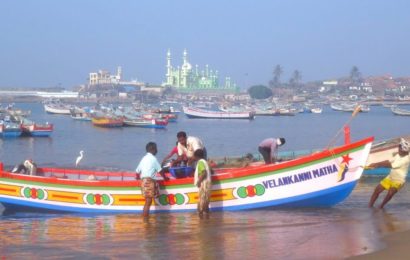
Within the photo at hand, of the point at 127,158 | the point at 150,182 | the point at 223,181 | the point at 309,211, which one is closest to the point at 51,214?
the point at 150,182

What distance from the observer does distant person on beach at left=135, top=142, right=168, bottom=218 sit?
1177 centimetres

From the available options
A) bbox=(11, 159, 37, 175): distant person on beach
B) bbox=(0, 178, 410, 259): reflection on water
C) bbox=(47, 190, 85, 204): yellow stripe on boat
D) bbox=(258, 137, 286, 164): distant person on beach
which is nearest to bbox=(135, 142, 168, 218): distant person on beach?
bbox=(0, 178, 410, 259): reflection on water

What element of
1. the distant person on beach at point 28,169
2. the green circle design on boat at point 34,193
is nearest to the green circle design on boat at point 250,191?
the green circle design on boat at point 34,193

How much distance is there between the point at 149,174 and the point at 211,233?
1839 mm

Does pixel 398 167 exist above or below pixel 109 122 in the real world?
above

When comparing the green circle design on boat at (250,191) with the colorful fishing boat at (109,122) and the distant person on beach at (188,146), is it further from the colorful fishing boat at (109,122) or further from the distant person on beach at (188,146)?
the colorful fishing boat at (109,122)

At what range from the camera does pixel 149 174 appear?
11.9 metres

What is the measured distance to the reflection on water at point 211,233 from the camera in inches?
356

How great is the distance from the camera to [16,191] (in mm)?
13648

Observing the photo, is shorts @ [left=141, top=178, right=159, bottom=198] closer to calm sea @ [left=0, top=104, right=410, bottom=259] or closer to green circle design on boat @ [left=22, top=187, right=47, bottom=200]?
calm sea @ [left=0, top=104, right=410, bottom=259]

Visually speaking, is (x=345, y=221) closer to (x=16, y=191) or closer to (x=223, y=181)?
(x=223, y=181)

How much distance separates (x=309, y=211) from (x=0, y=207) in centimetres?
709

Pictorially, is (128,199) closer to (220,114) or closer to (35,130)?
(35,130)

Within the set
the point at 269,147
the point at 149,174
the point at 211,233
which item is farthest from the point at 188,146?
the point at 211,233
